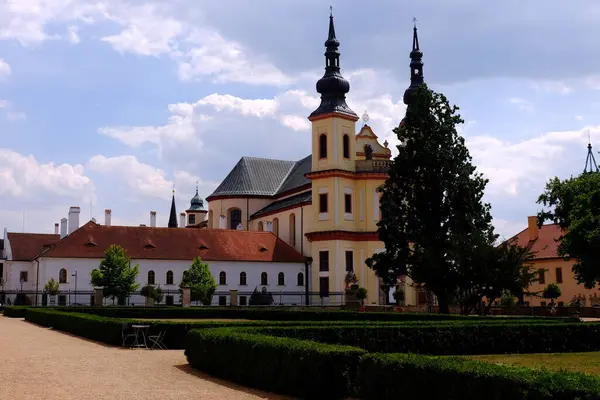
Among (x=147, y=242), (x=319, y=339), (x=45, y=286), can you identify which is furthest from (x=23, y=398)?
(x=147, y=242)

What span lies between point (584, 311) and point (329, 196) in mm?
27029

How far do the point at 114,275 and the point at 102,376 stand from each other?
149 feet

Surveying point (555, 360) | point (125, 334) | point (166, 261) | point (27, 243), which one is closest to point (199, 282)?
point (166, 261)

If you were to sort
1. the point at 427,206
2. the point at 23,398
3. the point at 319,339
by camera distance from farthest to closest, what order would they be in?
the point at 427,206
the point at 319,339
the point at 23,398

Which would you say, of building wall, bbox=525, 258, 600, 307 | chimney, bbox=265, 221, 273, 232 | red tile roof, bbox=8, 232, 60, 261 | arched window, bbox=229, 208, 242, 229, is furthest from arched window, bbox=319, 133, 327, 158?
red tile roof, bbox=8, 232, 60, 261

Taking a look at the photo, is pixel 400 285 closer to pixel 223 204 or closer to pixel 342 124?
pixel 342 124

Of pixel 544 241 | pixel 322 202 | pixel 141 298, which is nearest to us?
pixel 141 298

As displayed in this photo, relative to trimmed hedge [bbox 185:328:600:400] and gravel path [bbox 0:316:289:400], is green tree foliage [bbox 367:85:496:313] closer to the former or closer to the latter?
gravel path [bbox 0:316:289:400]

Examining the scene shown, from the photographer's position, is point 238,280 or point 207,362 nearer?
point 207,362

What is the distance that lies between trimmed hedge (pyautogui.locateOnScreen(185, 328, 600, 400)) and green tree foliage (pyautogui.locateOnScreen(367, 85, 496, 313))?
2856 cm

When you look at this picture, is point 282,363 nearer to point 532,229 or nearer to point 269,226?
point 269,226

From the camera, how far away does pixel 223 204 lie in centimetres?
8819

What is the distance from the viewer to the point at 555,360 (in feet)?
73.5

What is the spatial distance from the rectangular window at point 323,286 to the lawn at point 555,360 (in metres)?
47.5
